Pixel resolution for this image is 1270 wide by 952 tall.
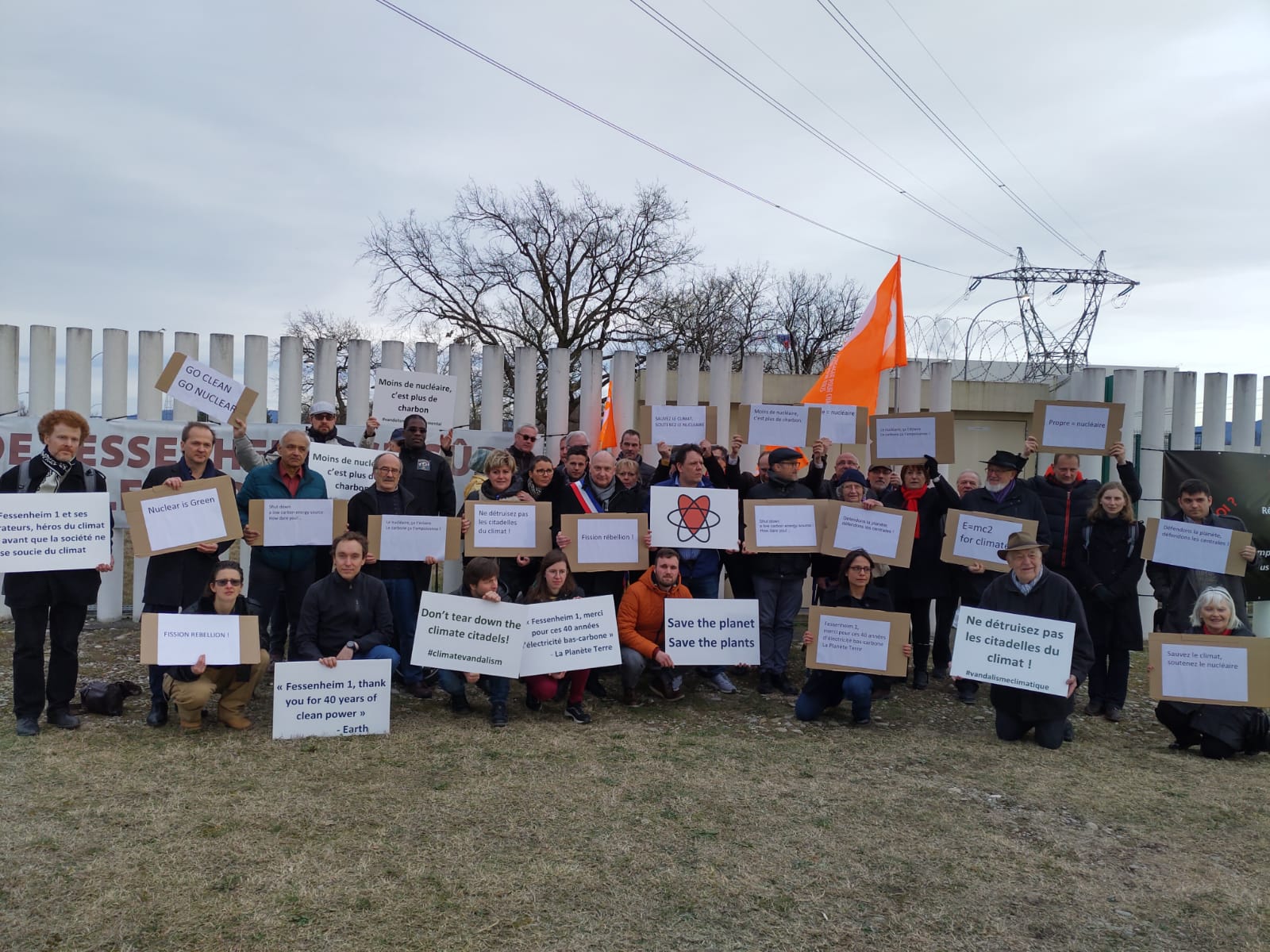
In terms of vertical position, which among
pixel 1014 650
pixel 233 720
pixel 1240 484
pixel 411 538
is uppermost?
pixel 1240 484

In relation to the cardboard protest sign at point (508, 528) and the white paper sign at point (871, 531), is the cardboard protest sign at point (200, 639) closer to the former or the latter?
the cardboard protest sign at point (508, 528)

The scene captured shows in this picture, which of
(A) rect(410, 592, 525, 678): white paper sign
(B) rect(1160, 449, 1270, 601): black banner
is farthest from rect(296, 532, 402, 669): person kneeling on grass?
(B) rect(1160, 449, 1270, 601): black banner

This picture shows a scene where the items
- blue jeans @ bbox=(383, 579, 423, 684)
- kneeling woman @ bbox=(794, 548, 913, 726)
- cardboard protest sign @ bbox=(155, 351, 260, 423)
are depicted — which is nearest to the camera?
kneeling woman @ bbox=(794, 548, 913, 726)

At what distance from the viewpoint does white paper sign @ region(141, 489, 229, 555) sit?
6.11 m

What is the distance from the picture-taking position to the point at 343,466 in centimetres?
754

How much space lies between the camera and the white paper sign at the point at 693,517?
7.29 metres

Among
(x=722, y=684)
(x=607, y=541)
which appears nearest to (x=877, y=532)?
(x=722, y=684)

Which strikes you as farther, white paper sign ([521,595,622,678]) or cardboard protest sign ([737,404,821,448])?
cardboard protest sign ([737,404,821,448])

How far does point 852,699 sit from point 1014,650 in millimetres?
1129

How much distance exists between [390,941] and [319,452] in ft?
15.4

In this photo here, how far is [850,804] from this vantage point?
4.93 m

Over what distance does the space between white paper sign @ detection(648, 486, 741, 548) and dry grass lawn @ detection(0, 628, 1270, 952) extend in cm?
151

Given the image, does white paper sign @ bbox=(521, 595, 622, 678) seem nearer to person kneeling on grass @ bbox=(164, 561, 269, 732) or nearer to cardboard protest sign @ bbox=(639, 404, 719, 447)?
person kneeling on grass @ bbox=(164, 561, 269, 732)

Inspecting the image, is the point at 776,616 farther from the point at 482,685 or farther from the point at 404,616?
the point at 404,616
